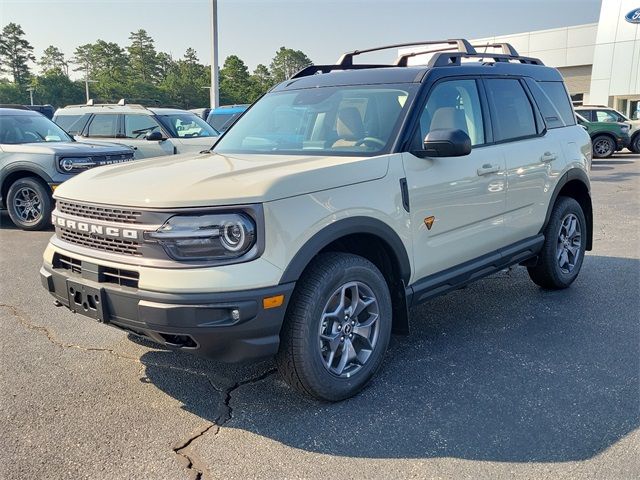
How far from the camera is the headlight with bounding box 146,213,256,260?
9.05 ft

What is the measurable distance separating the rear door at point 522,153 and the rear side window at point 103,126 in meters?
8.75

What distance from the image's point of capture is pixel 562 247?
17.5 feet

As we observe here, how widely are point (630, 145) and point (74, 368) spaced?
2368cm

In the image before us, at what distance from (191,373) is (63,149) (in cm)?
605

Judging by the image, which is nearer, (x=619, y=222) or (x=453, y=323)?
(x=453, y=323)

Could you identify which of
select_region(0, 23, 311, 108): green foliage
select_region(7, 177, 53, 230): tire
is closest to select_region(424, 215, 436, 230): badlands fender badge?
select_region(7, 177, 53, 230): tire

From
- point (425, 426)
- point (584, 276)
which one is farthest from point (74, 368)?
point (584, 276)

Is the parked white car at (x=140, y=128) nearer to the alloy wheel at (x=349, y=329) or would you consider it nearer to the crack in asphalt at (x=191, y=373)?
the crack in asphalt at (x=191, y=373)

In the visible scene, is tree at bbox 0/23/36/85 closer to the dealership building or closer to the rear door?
the dealership building

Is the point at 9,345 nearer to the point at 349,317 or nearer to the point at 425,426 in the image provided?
the point at 349,317

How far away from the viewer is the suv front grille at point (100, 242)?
2.92 metres

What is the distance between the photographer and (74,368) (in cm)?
373

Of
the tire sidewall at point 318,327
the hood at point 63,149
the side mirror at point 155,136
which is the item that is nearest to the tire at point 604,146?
Result: the side mirror at point 155,136

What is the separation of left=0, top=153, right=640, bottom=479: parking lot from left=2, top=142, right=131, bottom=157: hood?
4.13m
